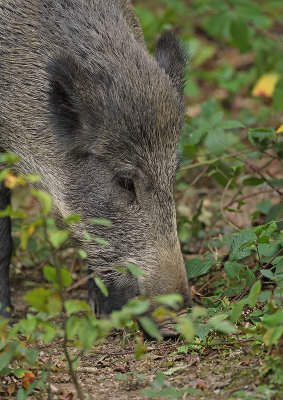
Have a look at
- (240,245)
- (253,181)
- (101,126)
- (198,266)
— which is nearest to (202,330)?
(240,245)

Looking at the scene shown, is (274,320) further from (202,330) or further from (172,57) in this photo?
(172,57)

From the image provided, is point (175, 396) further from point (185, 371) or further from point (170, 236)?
point (170, 236)

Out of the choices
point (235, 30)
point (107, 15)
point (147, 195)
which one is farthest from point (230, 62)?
point (147, 195)

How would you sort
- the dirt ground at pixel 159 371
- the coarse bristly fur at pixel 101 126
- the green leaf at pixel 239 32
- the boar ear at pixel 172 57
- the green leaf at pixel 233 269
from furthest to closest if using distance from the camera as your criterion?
the green leaf at pixel 239 32 → the boar ear at pixel 172 57 → the coarse bristly fur at pixel 101 126 → the green leaf at pixel 233 269 → the dirt ground at pixel 159 371

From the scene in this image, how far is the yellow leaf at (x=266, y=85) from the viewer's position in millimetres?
8326

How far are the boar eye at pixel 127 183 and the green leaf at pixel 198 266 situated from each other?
63 cm

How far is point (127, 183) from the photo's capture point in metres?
4.20

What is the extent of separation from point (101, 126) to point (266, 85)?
4.91 metres

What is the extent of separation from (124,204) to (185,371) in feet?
3.76

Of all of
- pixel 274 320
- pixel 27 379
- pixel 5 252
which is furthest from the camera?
pixel 5 252

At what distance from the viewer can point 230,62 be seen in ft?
36.6

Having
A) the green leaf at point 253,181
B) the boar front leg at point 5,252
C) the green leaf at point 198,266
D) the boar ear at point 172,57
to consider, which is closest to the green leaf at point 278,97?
the green leaf at point 253,181

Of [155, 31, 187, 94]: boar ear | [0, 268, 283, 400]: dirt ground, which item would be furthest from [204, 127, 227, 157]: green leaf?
[0, 268, 283, 400]: dirt ground

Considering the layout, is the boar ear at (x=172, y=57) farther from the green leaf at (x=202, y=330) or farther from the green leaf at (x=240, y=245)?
the green leaf at (x=202, y=330)
